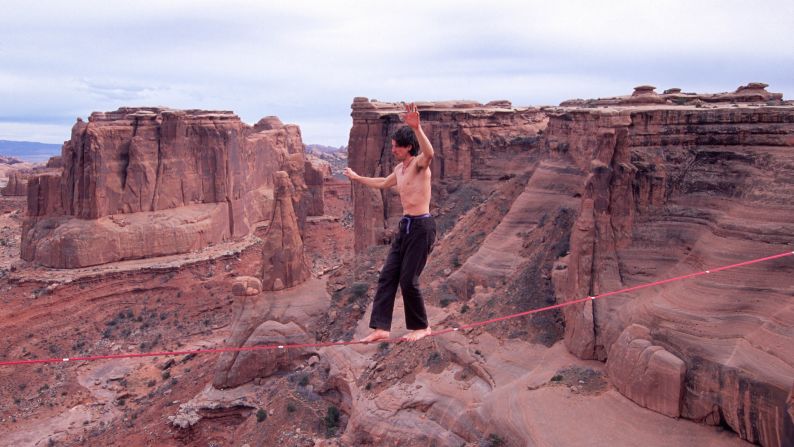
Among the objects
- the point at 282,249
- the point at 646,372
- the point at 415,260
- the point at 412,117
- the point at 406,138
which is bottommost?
the point at 646,372

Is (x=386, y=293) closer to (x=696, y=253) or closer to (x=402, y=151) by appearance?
(x=402, y=151)

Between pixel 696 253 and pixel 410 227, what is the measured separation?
9888 millimetres

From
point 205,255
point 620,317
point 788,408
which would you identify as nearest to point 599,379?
point 620,317

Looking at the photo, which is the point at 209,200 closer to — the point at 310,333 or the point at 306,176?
the point at 306,176

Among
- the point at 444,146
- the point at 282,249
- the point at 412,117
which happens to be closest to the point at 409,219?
the point at 412,117

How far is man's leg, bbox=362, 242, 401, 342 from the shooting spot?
35.2 feet

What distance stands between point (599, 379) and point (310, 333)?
15.3 metres

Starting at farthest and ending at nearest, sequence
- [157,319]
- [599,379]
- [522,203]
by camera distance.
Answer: [157,319] → [522,203] → [599,379]

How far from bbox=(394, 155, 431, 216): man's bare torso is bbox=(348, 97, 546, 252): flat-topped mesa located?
88.8 ft

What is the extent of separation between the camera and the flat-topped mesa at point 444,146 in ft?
125

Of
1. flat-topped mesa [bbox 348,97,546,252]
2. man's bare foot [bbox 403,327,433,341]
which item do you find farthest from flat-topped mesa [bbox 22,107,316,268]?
man's bare foot [bbox 403,327,433,341]

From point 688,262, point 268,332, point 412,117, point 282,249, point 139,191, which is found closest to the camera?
point 412,117

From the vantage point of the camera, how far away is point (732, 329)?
1407cm

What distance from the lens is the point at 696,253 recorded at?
16391 millimetres
